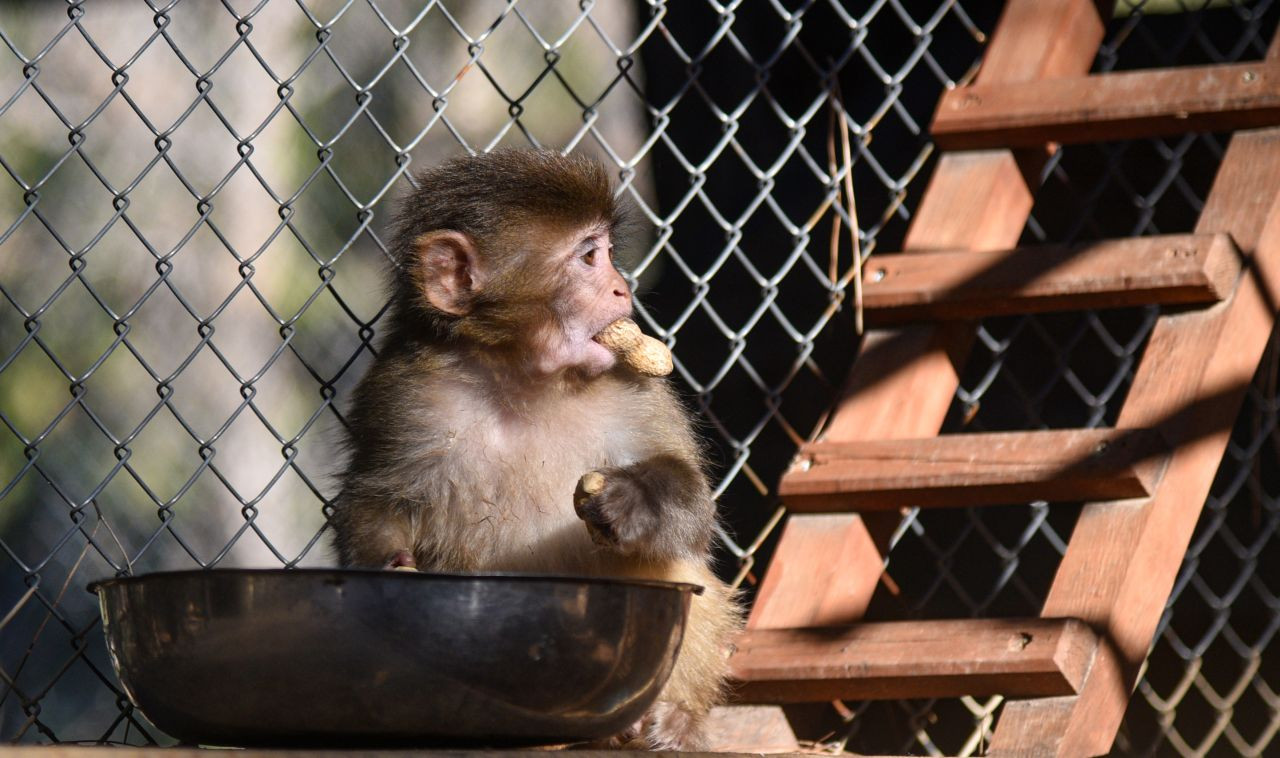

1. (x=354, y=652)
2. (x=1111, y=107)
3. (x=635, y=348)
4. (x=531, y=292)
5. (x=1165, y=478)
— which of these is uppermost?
(x=1111, y=107)

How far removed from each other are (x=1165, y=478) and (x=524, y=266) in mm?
1374

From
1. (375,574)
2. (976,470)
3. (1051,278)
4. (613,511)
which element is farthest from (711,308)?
(375,574)

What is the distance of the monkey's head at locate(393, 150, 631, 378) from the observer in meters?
2.87

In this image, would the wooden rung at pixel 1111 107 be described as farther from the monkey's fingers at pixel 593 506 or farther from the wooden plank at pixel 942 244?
the monkey's fingers at pixel 593 506

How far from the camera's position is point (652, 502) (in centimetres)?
265

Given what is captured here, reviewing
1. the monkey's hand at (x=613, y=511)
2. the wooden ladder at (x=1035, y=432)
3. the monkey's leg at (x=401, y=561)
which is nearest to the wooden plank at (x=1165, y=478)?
the wooden ladder at (x=1035, y=432)

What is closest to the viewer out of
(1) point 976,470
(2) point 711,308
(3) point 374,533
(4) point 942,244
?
(3) point 374,533

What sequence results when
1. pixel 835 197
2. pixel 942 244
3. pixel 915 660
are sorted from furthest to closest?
pixel 835 197 < pixel 942 244 < pixel 915 660

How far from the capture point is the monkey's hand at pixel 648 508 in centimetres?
258

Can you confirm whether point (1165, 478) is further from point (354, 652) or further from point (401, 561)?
point (354, 652)

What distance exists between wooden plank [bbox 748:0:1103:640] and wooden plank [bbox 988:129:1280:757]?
47 cm

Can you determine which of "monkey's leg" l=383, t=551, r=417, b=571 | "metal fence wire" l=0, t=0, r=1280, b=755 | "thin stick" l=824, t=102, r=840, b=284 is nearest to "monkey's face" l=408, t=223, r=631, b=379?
"monkey's leg" l=383, t=551, r=417, b=571

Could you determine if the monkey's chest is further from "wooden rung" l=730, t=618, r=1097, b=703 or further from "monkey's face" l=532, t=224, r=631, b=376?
"wooden rung" l=730, t=618, r=1097, b=703

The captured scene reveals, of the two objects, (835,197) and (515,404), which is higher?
(835,197)
